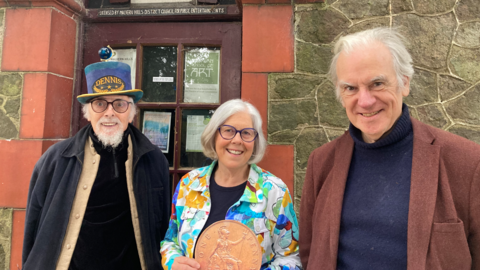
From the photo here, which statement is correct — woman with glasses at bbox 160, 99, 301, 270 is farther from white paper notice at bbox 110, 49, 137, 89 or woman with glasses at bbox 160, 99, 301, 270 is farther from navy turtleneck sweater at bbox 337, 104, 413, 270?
white paper notice at bbox 110, 49, 137, 89

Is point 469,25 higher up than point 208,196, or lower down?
higher up

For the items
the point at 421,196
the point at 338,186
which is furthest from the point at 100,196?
the point at 421,196

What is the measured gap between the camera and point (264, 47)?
2.75 metres

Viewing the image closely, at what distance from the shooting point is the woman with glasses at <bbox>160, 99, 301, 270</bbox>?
5.33ft

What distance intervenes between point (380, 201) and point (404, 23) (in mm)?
2104

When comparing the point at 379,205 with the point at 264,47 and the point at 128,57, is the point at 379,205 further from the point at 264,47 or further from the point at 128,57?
the point at 128,57

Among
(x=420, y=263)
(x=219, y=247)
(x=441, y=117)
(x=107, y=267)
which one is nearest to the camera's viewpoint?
(x=420, y=263)

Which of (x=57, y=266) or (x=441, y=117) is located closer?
(x=57, y=266)

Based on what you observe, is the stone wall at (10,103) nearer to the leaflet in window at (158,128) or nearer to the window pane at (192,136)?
the leaflet in window at (158,128)

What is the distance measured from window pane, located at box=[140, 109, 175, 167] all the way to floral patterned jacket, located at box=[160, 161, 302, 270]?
1.35m

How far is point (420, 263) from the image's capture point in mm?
1126

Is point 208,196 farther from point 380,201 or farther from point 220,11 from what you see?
point 220,11

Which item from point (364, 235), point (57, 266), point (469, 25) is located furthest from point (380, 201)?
point (469, 25)

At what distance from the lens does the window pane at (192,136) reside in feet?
10.0
